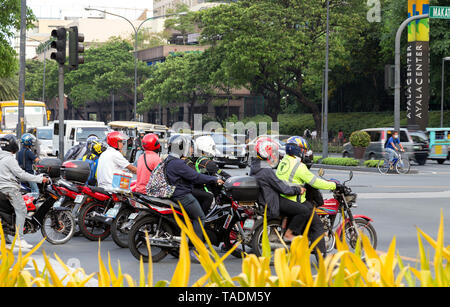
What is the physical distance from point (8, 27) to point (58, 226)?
26.0 meters

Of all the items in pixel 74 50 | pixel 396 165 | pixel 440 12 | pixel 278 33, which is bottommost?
pixel 396 165

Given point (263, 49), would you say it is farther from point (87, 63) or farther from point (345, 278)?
point (345, 278)

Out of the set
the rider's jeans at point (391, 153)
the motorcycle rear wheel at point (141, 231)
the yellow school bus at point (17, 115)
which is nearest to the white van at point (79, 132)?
the yellow school bus at point (17, 115)

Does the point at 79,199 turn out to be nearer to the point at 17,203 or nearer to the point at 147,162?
the point at 17,203

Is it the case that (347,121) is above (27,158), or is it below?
above

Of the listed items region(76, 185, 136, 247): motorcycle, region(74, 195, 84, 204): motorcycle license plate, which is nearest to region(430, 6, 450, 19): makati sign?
region(76, 185, 136, 247): motorcycle

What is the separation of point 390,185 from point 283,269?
1842 centimetres

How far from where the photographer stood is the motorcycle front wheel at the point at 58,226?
10.1 m

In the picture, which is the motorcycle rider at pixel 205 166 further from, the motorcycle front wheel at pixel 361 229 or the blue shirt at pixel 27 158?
the blue shirt at pixel 27 158

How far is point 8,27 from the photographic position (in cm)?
3406

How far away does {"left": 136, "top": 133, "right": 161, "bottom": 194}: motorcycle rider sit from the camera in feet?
32.2

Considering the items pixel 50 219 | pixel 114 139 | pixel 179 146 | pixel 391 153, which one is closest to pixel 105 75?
pixel 391 153

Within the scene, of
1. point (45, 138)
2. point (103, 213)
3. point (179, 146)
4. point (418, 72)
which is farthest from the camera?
point (418, 72)

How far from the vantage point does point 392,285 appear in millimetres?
2984
